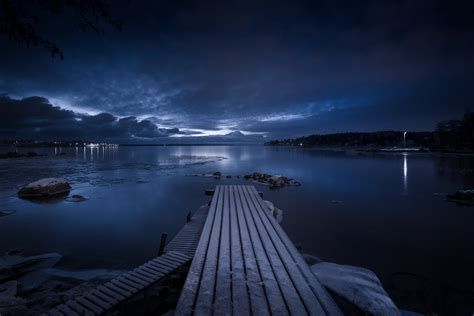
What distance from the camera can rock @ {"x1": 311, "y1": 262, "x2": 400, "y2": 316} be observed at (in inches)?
215

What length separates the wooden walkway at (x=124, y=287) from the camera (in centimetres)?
479

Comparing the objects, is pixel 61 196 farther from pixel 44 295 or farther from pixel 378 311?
pixel 378 311

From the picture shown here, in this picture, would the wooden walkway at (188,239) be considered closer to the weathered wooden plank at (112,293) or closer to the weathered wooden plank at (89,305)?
the weathered wooden plank at (112,293)

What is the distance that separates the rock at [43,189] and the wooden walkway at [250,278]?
2101 cm

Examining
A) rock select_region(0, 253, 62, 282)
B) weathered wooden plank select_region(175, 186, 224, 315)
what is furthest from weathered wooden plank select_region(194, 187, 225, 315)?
rock select_region(0, 253, 62, 282)

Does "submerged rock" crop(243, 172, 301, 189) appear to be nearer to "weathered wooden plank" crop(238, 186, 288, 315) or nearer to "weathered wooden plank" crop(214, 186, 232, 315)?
"weathered wooden plank" crop(238, 186, 288, 315)

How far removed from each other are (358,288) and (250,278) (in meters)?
3.35

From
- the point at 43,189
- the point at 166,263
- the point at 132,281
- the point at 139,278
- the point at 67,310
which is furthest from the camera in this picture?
the point at 43,189

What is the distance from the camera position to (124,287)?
18.2 ft

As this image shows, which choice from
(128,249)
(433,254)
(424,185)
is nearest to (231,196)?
(128,249)

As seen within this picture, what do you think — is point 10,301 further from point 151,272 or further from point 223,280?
point 223,280

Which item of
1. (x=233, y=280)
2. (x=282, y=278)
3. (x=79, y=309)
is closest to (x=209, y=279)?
(x=233, y=280)

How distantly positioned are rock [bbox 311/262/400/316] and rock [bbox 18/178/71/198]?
962 inches

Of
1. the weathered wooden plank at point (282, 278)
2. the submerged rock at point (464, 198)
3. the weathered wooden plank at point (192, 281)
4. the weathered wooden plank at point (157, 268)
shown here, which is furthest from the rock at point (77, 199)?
the submerged rock at point (464, 198)
